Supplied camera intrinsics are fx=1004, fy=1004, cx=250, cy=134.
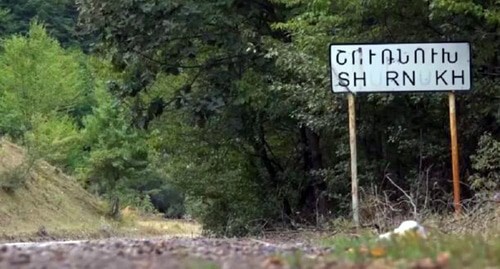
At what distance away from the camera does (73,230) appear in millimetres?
39188

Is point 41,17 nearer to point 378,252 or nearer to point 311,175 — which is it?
point 311,175

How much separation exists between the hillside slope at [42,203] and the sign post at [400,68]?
21.7m

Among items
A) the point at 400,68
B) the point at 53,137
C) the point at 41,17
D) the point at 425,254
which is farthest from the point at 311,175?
the point at 41,17

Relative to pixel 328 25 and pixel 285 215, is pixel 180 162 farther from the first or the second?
pixel 328 25

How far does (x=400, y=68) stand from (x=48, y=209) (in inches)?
1228

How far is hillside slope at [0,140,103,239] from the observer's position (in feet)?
124

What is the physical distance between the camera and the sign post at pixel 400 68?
1309 cm

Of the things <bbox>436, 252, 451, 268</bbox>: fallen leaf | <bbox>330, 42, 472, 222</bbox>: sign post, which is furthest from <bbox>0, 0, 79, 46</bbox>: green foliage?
<bbox>436, 252, 451, 268</bbox>: fallen leaf

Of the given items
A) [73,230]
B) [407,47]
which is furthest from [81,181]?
[407,47]

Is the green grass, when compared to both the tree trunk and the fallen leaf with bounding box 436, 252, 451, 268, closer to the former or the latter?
the fallen leaf with bounding box 436, 252, 451, 268

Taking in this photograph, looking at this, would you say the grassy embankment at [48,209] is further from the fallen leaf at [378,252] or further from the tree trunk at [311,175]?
the fallen leaf at [378,252]

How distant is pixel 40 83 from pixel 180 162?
109ft

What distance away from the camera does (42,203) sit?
138 ft

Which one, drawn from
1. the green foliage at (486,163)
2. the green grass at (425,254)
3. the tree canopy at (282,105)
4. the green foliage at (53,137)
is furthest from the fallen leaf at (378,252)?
the green foliage at (53,137)
